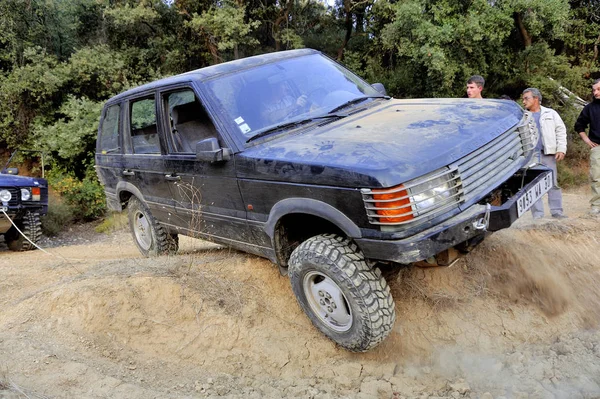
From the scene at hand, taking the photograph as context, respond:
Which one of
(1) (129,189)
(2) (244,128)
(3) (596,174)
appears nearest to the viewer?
(2) (244,128)

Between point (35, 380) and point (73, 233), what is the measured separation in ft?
34.2

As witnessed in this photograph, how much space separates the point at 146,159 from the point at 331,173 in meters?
2.57

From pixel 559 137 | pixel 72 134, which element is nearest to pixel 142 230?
pixel 559 137

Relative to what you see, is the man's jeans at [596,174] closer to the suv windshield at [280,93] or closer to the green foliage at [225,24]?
the suv windshield at [280,93]

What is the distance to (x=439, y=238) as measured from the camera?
2881mm

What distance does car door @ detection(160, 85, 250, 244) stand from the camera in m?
3.88

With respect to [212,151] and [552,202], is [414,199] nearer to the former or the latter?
[212,151]

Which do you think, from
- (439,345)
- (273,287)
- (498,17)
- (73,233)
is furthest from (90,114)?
(439,345)

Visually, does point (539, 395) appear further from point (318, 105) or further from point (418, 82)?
point (418, 82)

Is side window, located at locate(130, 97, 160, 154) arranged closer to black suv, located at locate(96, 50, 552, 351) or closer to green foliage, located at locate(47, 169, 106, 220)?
black suv, located at locate(96, 50, 552, 351)

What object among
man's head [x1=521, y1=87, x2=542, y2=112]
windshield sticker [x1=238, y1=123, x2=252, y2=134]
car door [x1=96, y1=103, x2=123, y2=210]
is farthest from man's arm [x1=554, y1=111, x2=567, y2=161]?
car door [x1=96, y1=103, x2=123, y2=210]

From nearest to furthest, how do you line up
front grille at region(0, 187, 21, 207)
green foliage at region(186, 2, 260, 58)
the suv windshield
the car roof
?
1. the suv windshield
2. the car roof
3. front grille at region(0, 187, 21, 207)
4. green foliage at region(186, 2, 260, 58)

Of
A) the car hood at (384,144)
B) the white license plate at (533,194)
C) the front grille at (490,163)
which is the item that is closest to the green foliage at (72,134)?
the car hood at (384,144)

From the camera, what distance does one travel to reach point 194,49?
16.5m
